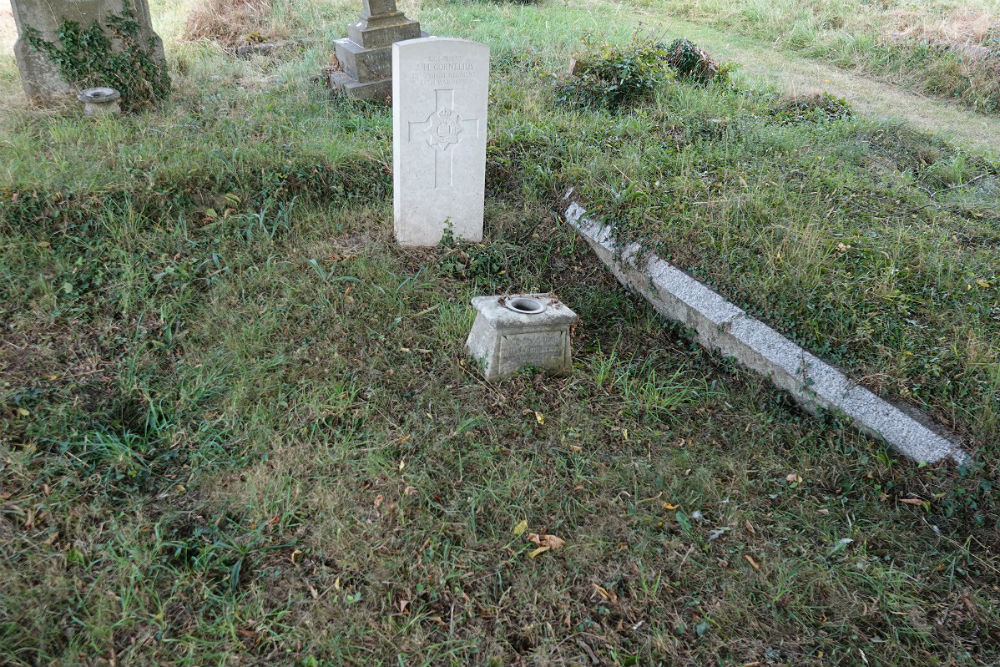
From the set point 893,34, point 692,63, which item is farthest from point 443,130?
point 893,34

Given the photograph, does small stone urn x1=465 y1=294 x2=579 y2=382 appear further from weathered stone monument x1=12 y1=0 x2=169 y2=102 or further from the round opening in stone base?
weathered stone monument x1=12 y1=0 x2=169 y2=102

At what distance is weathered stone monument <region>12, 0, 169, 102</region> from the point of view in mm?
5625

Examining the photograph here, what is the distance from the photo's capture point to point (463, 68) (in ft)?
14.2

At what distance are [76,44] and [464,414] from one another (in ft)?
16.1

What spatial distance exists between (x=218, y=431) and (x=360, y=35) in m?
4.79

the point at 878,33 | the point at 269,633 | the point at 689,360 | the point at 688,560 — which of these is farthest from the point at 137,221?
the point at 878,33

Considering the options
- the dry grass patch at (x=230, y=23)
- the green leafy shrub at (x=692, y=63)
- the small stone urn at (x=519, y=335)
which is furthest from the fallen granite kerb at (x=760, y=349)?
the dry grass patch at (x=230, y=23)

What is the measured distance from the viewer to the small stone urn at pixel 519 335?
140 inches

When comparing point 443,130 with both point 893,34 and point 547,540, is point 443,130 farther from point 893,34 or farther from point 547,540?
point 893,34

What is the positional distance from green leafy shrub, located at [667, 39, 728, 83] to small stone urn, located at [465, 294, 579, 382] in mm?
4592

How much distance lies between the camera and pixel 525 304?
12.4ft

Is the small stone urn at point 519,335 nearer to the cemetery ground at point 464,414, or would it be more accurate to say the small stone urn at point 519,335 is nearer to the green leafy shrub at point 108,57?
the cemetery ground at point 464,414

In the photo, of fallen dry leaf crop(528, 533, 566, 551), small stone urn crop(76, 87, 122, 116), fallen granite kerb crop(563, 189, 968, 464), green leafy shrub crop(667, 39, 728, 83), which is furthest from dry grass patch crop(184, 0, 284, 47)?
fallen dry leaf crop(528, 533, 566, 551)

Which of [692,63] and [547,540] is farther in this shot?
[692,63]
